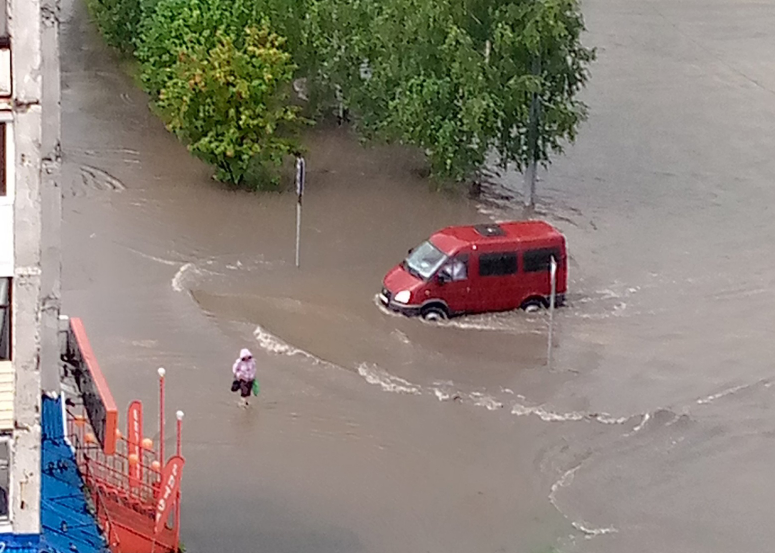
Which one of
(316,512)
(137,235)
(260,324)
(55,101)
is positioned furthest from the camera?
(137,235)

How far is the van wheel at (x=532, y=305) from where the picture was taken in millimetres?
22953

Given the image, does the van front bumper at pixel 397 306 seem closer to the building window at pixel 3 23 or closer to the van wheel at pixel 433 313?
the van wheel at pixel 433 313

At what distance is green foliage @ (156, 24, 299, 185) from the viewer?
1121 inches

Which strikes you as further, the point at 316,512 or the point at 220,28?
the point at 220,28

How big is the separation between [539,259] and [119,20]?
22.3 m

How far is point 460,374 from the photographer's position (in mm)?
20828

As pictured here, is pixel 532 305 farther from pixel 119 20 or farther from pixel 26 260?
pixel 119 20

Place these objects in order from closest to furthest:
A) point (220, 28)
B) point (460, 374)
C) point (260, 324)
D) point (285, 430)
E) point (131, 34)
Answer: point (285, 430), point (460, 374), point (260, 324), point (220, 28), point (131, 34)

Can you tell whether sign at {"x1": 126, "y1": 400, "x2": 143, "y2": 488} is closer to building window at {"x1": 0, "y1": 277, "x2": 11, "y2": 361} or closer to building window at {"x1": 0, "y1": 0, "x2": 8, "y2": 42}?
building window at {"x1": 0, "y1": 277, "x2": 11, "y2": 361}

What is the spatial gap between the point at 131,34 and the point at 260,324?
20.9 metres

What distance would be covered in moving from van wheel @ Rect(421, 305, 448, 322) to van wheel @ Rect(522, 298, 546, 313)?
4.49ft

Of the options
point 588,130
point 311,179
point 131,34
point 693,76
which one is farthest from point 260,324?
point 693,76

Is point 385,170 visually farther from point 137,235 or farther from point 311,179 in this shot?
point 137,235

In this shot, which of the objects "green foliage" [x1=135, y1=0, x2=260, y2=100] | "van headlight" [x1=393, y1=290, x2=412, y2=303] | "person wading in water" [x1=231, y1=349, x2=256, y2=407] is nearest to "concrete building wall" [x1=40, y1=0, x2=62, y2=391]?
"person wading in water" [x1=231, y1=349, x2=256, y2=407]
